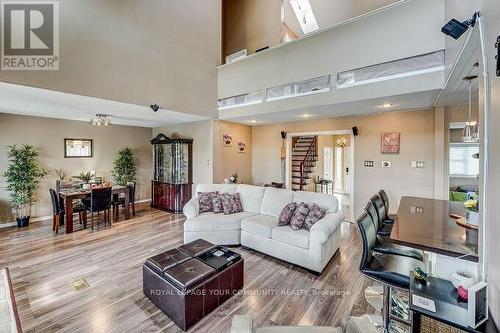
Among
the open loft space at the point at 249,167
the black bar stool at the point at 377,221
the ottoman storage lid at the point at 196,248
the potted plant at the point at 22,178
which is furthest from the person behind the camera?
the potted plant at the point at 22,178

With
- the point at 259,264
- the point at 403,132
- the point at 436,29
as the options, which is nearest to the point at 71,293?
the point at 259,264

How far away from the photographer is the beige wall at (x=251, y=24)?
20.7 feet

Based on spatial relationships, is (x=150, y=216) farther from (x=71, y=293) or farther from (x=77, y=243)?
(x=71, y=293)

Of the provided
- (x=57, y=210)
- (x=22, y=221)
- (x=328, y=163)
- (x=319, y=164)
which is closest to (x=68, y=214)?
(x=57, y=210)

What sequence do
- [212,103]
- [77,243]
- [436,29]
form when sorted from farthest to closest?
[212,103], [77,243], [436,29]

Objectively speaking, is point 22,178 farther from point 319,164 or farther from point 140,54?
point 319,164

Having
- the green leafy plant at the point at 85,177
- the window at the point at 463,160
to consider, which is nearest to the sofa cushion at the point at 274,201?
the window at the point at 463,160

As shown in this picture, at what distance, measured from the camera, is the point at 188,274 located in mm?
2227

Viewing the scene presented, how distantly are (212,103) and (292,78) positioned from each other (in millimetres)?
2164

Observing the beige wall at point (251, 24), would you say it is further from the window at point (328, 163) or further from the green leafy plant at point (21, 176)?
the green leafy plant at point (21, 176)

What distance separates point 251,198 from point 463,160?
4.16 m

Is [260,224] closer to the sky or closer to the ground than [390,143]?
Result: closer to the ground

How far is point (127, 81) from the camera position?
4.17 metres

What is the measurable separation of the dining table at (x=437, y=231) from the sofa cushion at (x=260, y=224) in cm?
173
